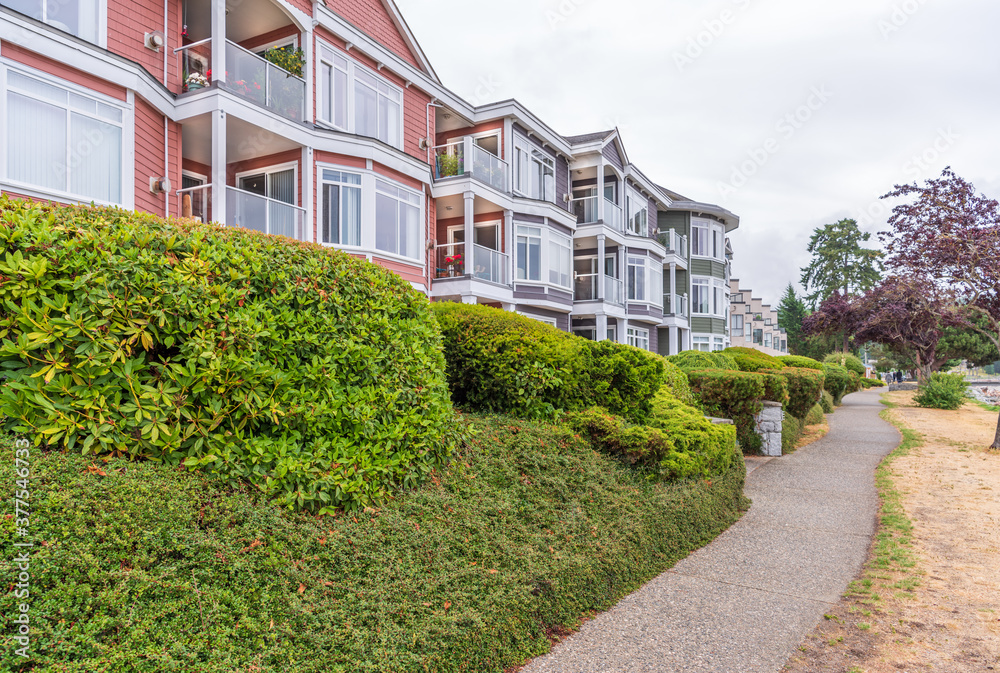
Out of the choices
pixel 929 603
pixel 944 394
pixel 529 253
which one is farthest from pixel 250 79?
pixel 944 394

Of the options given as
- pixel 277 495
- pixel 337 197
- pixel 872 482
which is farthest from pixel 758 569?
pixel 337 197

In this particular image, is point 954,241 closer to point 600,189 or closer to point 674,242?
point 600,189

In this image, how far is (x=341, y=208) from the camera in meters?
14.1

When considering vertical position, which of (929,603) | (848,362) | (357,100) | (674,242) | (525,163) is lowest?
(929,603)

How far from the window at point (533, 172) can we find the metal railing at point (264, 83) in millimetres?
9463

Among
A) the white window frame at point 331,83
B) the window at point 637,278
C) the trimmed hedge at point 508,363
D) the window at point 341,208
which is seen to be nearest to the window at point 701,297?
the window at point 637,278

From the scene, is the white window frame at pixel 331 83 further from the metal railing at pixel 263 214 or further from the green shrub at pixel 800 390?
the green shrub at pixel 800 390

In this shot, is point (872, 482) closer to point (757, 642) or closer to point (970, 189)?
point (757, 642)

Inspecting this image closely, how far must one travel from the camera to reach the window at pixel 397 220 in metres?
15.0

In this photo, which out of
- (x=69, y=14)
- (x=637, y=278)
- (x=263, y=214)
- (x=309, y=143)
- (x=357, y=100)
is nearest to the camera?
(x=69, y=14)

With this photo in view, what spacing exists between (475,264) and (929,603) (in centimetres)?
1562

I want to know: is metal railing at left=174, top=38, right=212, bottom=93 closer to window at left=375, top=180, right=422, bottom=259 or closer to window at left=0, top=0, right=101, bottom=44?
window at left=0, top=0, right=101, bottom=44

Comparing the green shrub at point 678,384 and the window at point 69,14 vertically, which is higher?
the window at point 69,14

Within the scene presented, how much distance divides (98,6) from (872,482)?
50.0 feet
